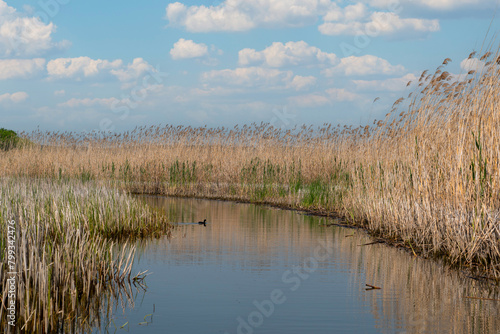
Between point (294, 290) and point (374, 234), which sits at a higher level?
point (294, 290)

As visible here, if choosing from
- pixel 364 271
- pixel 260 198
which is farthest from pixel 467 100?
pixel 260 198

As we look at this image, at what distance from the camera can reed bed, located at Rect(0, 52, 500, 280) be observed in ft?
25.8

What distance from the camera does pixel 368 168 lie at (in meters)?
12.2

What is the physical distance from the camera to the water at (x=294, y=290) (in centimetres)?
538

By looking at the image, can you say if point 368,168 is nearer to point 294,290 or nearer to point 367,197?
point 367,197

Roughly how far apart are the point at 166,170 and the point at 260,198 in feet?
16.4

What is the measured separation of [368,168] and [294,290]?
6092 millimetres

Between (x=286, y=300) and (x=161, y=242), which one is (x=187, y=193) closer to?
(x=161, y=242)

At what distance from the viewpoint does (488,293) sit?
21.7 ft

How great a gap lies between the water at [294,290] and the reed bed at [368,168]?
674mm

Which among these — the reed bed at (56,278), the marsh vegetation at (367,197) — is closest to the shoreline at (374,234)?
the marsh vegetation at (367,197)

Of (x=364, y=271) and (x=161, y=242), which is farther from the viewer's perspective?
(x=161, y=242)

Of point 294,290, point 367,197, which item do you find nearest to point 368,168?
point 367,197

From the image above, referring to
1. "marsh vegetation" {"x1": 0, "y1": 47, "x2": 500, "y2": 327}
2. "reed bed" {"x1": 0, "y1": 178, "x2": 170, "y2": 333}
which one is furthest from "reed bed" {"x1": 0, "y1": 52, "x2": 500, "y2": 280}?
"reed bed" {"x1": 0, "y1": 178, "x2": 170, "y2": 333}
